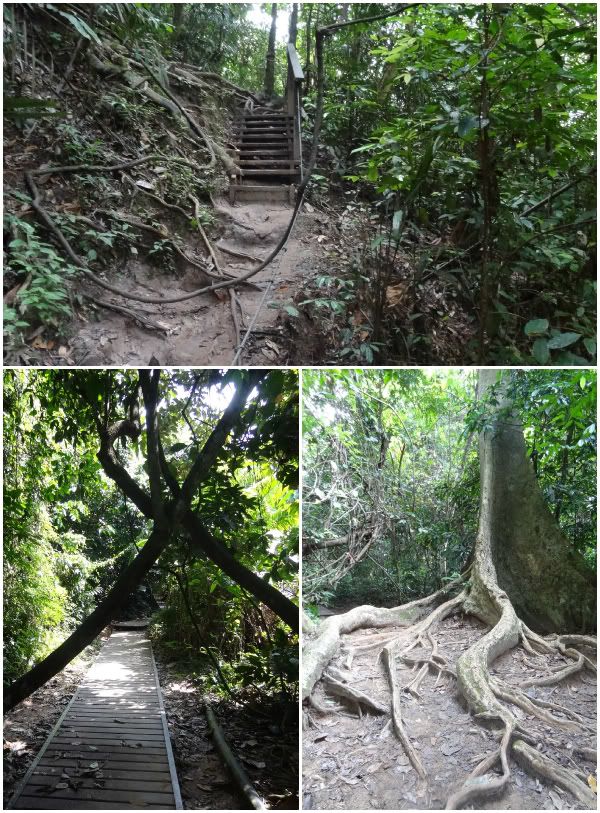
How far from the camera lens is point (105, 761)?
197cm

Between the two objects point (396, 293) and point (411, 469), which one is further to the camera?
point (396, 293)

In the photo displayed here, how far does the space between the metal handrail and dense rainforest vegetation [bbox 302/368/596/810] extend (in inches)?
140

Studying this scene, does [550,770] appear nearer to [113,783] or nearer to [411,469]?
[411,469]

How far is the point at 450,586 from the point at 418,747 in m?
0.57

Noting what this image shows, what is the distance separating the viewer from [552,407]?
212 cm

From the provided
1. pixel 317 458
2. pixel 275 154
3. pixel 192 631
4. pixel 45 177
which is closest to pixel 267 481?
pixel 317 458

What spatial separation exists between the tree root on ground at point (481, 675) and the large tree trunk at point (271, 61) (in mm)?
3418

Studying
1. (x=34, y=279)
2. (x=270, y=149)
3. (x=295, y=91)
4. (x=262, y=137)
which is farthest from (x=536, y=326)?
(x=262, y=137)

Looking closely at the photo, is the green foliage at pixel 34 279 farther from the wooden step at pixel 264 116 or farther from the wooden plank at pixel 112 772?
the wooden step at pixel 264 116

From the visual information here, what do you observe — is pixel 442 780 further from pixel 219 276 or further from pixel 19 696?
pixel 219 276

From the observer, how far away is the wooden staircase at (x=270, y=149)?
494 centimetres

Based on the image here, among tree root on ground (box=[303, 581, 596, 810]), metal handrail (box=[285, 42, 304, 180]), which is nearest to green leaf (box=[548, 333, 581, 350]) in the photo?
tree root on ground (box=[303, 581, 596, 810])

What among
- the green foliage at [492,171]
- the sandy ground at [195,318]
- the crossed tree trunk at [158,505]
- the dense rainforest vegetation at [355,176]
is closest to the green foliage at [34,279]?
the dense rainforest vegetation at [355,176]

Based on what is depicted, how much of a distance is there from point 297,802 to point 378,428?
130 cm
